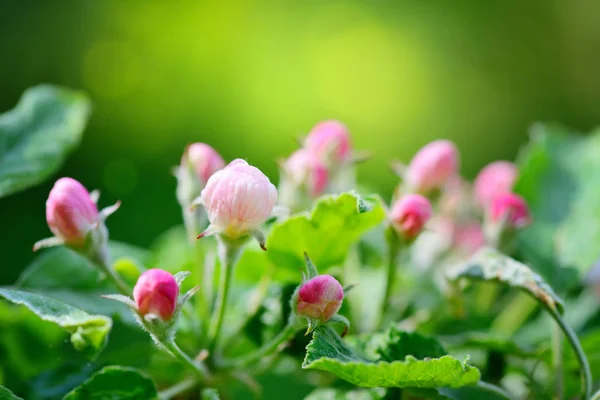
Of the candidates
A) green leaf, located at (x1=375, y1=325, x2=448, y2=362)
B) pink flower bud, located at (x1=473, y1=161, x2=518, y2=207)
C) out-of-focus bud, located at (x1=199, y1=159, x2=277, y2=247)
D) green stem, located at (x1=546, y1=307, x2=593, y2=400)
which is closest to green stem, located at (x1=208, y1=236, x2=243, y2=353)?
out-of-focus bud, located at (x1=199, y1=159, x2=277, y2=247)

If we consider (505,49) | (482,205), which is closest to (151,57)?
(505,49)

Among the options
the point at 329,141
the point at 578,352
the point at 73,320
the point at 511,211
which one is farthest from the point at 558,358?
the point at 73,320

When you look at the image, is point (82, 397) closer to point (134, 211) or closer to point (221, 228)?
point (221, 228)

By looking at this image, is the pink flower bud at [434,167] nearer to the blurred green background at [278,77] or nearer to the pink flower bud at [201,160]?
the pink flower bud at [201,160]

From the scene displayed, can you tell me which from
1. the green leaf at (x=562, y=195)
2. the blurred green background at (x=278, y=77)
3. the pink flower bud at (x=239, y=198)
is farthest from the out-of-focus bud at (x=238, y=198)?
the blurred green background at (x=278, y=77)

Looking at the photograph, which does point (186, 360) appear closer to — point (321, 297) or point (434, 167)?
point (321, 297)

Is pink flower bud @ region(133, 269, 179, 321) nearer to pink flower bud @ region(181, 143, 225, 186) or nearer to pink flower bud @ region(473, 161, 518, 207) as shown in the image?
pink flower bud @ region(181, 143, 225, 186)
